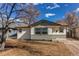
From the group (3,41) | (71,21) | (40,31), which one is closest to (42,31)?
(40,31)

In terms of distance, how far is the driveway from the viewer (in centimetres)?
648

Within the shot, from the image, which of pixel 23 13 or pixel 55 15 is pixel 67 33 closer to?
pixel 55 15

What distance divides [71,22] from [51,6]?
462 millimetres

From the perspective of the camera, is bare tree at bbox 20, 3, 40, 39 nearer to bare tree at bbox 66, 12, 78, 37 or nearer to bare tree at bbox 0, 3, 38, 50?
bare tree at bbox 0, 3, 38, 50

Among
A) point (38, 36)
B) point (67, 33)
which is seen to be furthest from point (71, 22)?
point (38, 36)

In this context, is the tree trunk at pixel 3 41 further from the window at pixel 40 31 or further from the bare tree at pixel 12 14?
the window at pixel 40 31

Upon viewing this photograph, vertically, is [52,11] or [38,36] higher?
[52,11]

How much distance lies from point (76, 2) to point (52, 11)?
45cm

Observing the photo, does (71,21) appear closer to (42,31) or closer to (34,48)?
(42,31)

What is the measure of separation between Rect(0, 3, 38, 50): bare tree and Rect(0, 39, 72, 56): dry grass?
0.16 metres

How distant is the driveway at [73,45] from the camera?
21.3 ft

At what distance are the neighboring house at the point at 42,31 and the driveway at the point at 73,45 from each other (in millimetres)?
132

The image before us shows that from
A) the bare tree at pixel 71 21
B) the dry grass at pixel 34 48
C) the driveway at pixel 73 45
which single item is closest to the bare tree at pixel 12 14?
the dry grass at pixel 34 48

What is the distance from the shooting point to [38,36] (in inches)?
259
